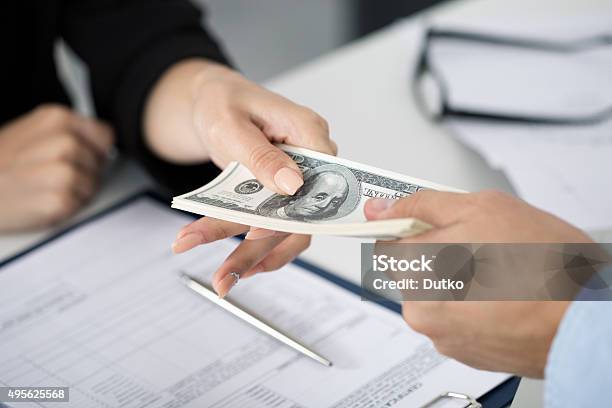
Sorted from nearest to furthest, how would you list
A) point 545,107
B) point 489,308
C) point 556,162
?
point 489,308 < point 556,162 < point 545,107

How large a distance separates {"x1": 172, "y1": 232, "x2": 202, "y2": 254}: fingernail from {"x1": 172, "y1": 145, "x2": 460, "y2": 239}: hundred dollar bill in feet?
0.07

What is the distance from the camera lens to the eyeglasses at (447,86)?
0.92 meters

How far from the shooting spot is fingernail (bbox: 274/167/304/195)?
0.60m

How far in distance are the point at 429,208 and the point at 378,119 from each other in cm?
47

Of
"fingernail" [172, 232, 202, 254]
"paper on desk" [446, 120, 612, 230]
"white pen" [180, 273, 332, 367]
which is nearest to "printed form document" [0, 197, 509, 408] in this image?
"white pen" [180, 273, 332, 367]

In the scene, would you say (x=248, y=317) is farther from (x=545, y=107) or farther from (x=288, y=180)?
(x=545, y=107)

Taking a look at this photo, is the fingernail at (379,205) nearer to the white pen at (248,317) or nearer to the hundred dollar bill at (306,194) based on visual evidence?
the hundred dollar bill at (306,194)

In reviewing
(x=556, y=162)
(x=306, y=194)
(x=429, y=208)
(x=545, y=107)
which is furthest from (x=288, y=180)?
(x=545, y=107)

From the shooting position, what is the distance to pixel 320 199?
24.1 inches

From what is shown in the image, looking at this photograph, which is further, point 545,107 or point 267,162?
point 545,107

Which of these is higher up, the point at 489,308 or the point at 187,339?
the point at 489,308

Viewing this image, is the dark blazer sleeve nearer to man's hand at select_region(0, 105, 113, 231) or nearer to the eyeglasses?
man's hand at select_region(0, 105, 113, 231)

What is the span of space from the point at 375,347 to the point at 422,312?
0.15 m

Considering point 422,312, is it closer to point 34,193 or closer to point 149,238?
point 149,238
